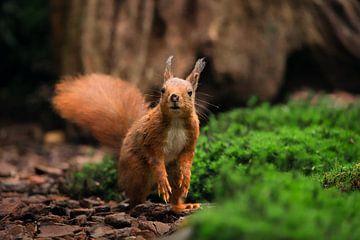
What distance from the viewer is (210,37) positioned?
9898 millimetres

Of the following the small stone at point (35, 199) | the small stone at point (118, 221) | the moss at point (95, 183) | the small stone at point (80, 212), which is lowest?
the small stone at point (118, 221)

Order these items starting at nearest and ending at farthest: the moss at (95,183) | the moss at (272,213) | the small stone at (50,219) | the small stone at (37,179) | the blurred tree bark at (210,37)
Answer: the moss at (272,213), the small stone at (50,219), the moss at (95,183), the small stone at (37,179), the blurred tree bark at (210,37)

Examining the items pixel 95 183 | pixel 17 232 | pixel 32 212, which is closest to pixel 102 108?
pixel 95 183

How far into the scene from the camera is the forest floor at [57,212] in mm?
4750

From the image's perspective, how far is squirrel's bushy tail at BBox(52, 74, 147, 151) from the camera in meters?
6.48

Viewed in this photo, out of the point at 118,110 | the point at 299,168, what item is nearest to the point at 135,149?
the point at 118,110

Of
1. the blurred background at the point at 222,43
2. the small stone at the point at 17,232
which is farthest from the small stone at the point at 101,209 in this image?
the blurred background at the point at 222,43

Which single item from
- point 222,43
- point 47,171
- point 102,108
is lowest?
point 47,171

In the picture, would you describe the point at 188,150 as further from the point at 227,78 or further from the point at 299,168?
the point at 227,78

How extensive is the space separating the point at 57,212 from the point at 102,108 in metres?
1.37

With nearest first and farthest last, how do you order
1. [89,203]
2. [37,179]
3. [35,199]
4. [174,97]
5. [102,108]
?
[174,97]
[89,203]
[35,199]
[102,108]
[37,179]

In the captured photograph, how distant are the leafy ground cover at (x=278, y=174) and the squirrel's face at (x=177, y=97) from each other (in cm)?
67

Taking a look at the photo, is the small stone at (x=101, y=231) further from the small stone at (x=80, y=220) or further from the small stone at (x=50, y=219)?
the small stone at (x=50, y=219)

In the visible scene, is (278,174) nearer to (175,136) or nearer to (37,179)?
(175,136)
